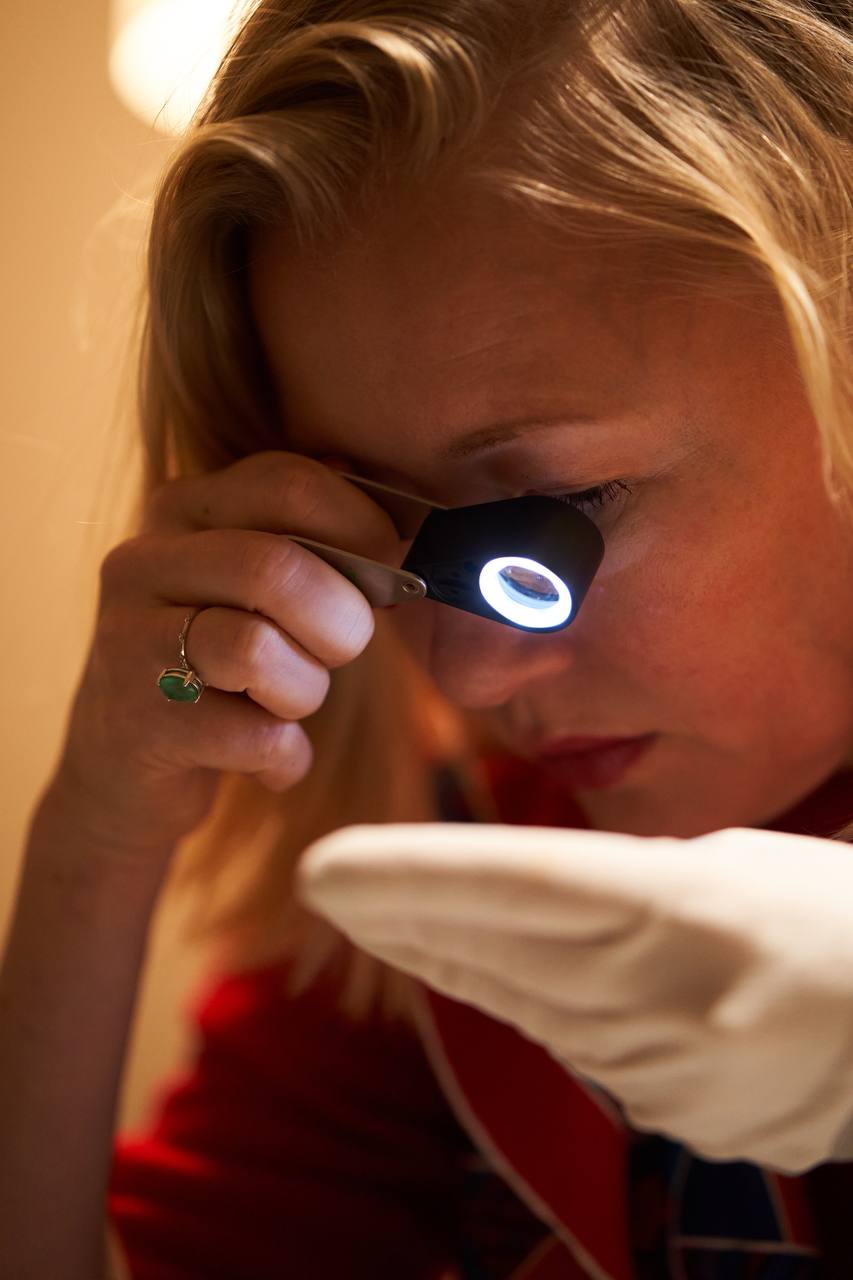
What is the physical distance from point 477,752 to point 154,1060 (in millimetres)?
723

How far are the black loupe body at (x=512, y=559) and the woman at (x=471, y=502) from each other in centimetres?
3

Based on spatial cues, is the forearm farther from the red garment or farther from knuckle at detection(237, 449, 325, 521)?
knuckle at detection(237, 449, 325, 521)

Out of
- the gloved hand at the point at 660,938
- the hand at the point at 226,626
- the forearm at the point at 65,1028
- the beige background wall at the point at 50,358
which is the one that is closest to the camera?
the gloved hand at the point at 660,938

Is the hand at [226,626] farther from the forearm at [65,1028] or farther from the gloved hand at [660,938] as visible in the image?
the gloved hand at [660,938]

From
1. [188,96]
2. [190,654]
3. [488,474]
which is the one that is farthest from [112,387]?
[488,474]

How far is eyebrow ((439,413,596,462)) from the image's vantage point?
592 millimetres

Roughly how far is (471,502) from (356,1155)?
0.70 metres

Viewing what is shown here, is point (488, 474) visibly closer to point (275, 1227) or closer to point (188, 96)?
point (188, 96)

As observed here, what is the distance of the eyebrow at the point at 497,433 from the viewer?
59 cm

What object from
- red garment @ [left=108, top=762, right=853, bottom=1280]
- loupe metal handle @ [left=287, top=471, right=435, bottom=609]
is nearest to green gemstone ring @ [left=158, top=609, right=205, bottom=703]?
loupe metal handle @ [left=287, top=471, right=435, bottom=609]

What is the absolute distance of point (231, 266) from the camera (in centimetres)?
72

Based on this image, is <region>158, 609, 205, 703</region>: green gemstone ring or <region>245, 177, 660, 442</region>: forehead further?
<region>158, 609, 205, 703</region>: green gemstone ring

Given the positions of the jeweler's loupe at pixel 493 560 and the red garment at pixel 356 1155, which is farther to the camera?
the red garment at pixel 356 1155

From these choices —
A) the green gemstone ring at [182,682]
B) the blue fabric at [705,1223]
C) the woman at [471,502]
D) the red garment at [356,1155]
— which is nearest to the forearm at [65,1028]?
the woman at [471,502]
